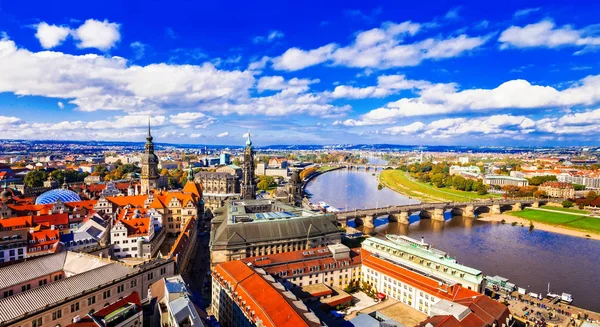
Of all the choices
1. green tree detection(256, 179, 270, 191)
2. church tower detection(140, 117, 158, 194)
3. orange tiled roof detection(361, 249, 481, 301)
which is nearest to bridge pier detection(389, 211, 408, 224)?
orange tiled roof detection(361, 249, 481, 301)

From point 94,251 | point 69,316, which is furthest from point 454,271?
point 94,251

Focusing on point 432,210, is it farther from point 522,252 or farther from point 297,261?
point 297,261

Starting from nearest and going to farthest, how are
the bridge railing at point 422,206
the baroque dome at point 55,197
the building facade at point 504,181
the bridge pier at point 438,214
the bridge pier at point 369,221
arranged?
the baroque dome at point 55,197 → the bridge pier at point 369,221 → the bridge railing at point 422,206 → the bridge pier at point 438,214 → the building facade at point 504,181

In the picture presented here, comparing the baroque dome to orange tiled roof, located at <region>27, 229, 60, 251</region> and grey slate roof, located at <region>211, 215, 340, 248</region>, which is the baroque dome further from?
grey slate roof, located at <region>211, 215, 340, 248</region>

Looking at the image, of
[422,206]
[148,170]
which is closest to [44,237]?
[148,170]

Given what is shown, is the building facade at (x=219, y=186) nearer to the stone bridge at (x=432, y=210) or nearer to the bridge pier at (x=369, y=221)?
the stone bridge at (x=432, y=210)

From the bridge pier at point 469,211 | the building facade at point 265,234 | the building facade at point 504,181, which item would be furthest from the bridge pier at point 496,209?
the building facade at point 265,234
